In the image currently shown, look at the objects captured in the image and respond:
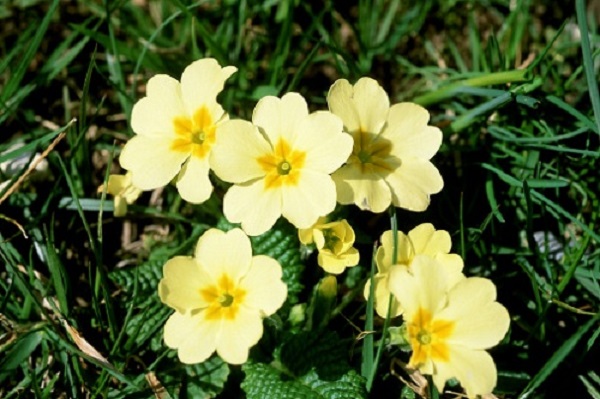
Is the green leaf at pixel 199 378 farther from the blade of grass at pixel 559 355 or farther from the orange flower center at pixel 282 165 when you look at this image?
the blade of grass at pixel 559 355

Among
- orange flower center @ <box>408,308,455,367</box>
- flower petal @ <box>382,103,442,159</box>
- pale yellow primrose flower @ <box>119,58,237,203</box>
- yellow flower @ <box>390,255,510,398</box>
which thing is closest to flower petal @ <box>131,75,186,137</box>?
pale yellow primrose flower @ <box>119,58,237,203</box>

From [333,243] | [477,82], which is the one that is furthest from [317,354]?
[477,82]

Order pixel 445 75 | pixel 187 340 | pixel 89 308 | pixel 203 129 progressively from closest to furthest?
pixel 187 340
pixel 203 129
pixel 89 308
pixel 445 75

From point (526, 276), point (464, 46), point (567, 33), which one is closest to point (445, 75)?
point (464, 46)

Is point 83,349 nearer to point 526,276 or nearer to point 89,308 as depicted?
point 89,308

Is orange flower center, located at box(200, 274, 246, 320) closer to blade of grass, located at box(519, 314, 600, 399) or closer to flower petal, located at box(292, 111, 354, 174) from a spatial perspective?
flower petal, located at box(292, 111, 354, 174)

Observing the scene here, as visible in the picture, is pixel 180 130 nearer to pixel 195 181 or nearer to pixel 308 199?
pixel 195 181

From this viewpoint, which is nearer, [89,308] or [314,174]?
[314,174]
